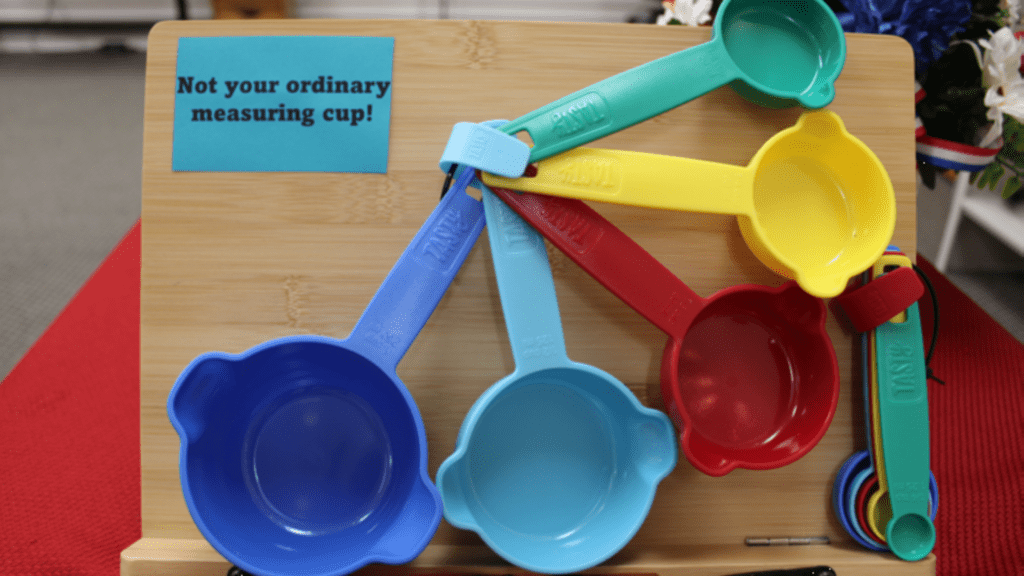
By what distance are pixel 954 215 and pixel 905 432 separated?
2.68ft

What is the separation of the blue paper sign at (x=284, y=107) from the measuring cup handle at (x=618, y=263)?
0.15 metres

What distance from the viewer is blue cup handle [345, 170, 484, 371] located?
0.43 meters

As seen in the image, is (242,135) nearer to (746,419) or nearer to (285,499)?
(285,499)

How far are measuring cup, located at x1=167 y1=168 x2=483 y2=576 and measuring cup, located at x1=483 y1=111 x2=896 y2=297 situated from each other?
9 cm

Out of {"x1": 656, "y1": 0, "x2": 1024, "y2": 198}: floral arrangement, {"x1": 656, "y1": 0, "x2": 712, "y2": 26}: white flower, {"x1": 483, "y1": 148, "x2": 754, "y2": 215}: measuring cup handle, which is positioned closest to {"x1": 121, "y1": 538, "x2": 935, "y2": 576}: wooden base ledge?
{"x1": 483, "y1": 148, "x2": 754, "y2": 215}: measuring cup handle

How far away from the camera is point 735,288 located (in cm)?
46

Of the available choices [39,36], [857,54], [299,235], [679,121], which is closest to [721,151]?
[679,121]

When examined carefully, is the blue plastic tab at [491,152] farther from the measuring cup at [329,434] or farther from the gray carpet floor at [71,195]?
the gray carpet floor at [71,195]

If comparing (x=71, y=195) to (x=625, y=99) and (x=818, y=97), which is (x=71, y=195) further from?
(x=818, y=97)

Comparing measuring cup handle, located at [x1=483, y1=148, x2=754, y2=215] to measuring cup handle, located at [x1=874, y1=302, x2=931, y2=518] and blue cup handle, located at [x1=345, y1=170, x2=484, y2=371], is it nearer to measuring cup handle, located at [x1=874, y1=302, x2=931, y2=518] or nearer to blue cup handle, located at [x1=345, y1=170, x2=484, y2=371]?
blue cup handle, located at [x1=345, y1=170, x2=484, y2=371]

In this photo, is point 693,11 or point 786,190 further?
point 693,11

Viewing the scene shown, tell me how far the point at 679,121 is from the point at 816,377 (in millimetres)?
239

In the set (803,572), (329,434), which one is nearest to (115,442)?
(329,434)

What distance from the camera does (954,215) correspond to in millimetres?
1080
